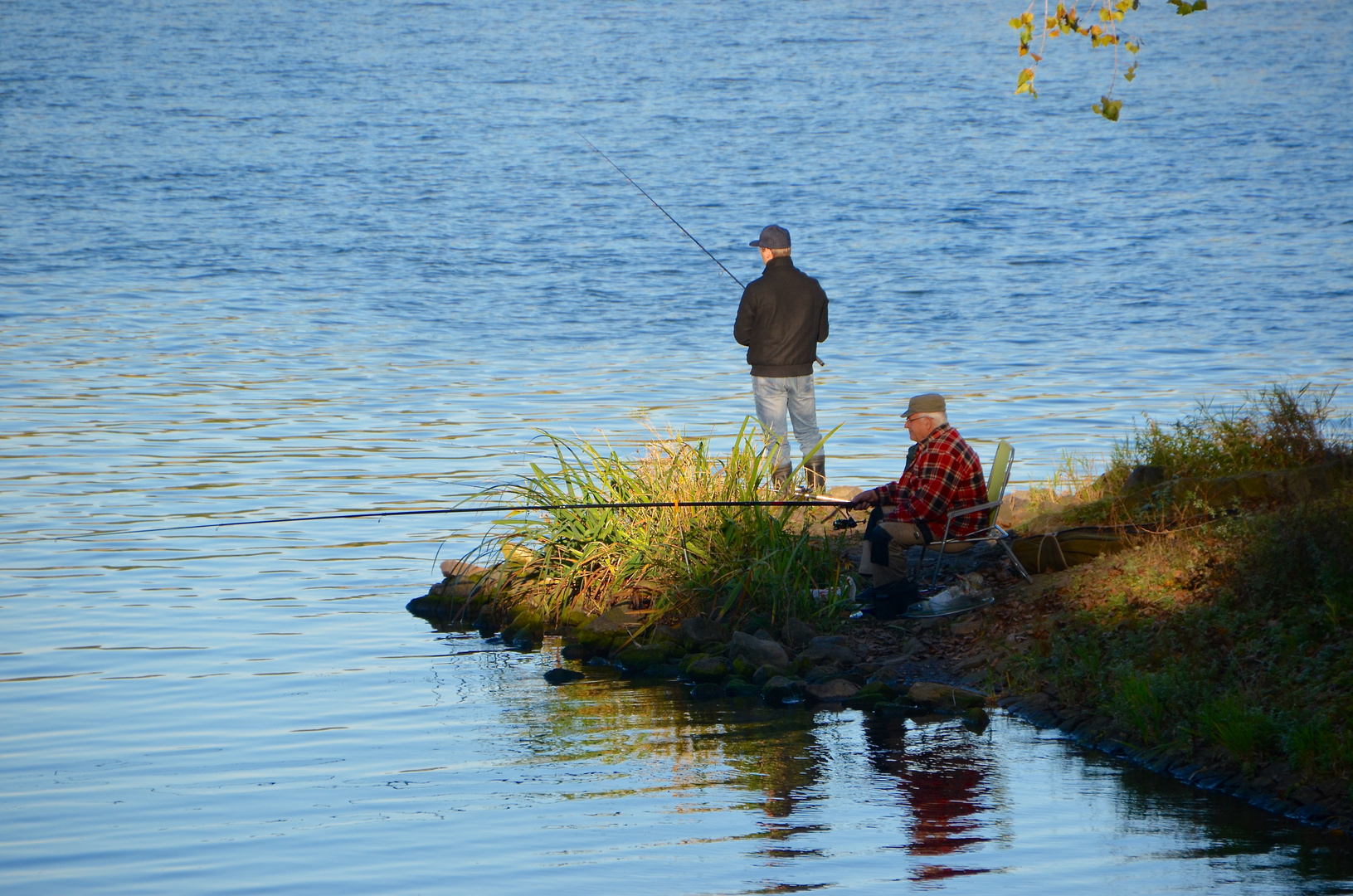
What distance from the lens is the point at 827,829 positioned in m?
6.96

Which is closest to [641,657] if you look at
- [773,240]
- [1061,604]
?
[1061,604]

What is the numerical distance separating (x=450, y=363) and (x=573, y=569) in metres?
14.7

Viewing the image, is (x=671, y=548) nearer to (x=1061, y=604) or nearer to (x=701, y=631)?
(x=701, y=631)

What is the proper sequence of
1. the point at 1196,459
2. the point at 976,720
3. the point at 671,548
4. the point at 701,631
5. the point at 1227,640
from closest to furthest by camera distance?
the point at 1227,640 < the point at 976,720 < the point at 701,631 < the point at 671,548 < the point at 1196,459

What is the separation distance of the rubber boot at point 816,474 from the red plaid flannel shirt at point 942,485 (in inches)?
53.7

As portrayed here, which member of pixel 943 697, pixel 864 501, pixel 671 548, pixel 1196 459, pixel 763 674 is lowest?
pixel 943 697

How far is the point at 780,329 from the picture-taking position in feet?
41.0

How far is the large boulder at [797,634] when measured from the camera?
981cm

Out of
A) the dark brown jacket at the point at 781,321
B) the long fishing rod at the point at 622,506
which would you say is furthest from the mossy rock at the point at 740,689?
the dark brown jacket at the point at 781,321

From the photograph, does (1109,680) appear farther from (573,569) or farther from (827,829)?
(573,569)

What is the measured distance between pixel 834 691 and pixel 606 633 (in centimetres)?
166

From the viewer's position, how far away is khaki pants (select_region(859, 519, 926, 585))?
32.0ft

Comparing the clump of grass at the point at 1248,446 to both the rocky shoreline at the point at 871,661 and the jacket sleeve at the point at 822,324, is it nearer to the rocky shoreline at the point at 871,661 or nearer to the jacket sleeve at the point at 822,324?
the rocky shoreline at the point at 871,661

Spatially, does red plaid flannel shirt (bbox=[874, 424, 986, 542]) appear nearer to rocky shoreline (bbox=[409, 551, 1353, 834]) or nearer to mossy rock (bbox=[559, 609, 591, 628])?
rocky shoreline (bbox=[409, 551, 1353, 834])
